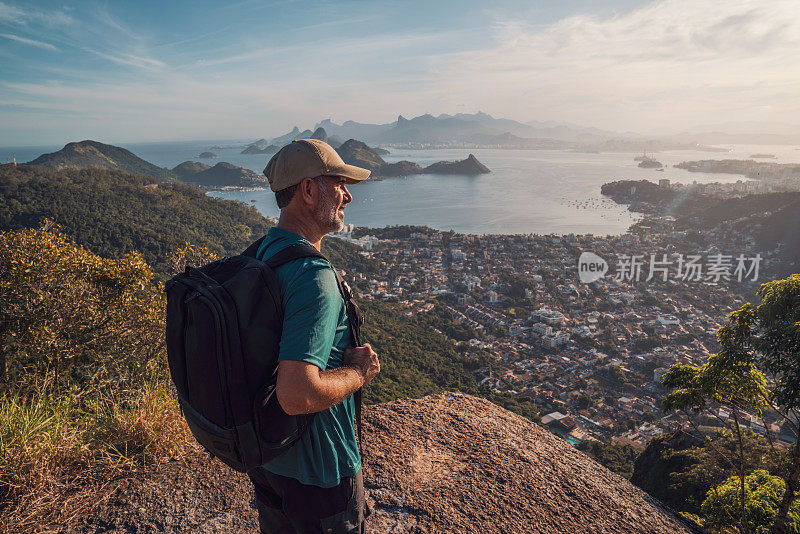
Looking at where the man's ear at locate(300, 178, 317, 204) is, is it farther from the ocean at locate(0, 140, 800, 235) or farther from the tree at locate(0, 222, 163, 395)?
the ocean at locate(0, 140, 800, 235)

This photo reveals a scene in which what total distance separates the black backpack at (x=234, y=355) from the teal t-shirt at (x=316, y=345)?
1.3 inches

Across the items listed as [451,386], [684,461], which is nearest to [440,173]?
[451,386]

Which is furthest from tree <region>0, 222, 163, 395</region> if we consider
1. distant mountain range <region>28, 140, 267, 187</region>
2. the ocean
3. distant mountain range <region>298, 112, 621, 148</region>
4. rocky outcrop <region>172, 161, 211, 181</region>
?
distant mountain range <region>298, 112, 621, 148</region>

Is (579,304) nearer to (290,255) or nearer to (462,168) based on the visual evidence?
(290,255)

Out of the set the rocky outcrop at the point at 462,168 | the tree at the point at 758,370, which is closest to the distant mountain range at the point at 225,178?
the rocky outcrop at the point at 462,168

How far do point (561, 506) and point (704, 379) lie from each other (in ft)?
5.46

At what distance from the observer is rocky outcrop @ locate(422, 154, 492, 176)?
74.8 m

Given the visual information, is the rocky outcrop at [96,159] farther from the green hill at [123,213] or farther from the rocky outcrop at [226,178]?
the green hill at [123,213]

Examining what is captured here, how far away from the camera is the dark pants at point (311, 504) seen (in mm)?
938

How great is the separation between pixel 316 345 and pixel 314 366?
43mm

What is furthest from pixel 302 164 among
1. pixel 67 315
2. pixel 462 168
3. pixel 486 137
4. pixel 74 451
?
pixel 486 137

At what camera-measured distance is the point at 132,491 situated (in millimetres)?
1734

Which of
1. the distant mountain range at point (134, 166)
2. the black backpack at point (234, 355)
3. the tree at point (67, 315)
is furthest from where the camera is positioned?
the distant mountain range at point (134, 166)

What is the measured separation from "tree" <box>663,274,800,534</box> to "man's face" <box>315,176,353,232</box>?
2.68m
